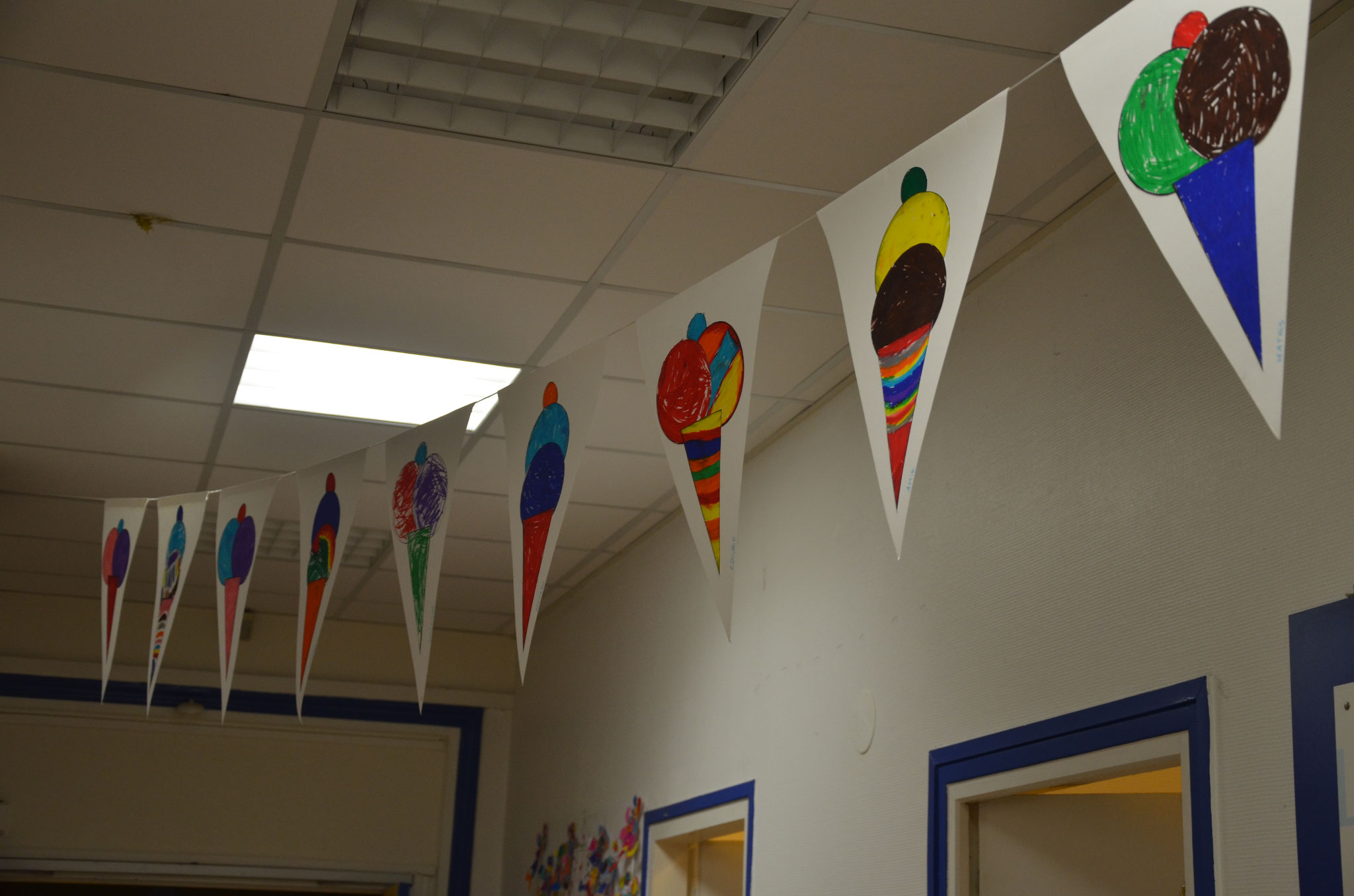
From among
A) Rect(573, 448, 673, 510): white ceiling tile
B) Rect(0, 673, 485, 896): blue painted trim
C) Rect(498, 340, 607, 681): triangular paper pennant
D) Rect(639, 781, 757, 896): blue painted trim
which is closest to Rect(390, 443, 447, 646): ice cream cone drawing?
Rect(498, 340, 607, 681): triangular paper pennant

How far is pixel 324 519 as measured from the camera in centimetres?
330

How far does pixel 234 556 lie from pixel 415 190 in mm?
1460

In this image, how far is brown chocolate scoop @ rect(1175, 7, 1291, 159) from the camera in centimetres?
126

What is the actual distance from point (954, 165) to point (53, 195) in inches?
72.9

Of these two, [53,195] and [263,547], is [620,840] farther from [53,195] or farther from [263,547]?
[53,195]

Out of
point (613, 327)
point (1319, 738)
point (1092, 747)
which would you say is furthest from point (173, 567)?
point (1319, 738)

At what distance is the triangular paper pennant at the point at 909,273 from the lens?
1.63 m

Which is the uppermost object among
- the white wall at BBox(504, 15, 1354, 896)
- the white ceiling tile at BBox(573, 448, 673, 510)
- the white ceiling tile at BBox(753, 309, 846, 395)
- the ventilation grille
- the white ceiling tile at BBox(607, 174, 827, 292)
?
the ventilation grille

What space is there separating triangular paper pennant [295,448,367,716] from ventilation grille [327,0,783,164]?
3.48 feet

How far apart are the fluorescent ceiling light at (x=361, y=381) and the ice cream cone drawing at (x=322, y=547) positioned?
0.31 metres

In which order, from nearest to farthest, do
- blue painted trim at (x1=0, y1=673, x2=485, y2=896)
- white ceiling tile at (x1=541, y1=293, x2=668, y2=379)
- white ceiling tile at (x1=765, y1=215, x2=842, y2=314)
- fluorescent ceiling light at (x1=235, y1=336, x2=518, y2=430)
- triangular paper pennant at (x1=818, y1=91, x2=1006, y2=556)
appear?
triangular paper pennant at (x1=818, y1=91, x2=1006, y2=556), white ceiling tile at (x1=765, y1=215, x2=842, y2=314), white ceiling tile at (x1=541, y1=293, x2=668, y2=379), fluorescent ceiling light at (x1=235, y1=336, x2=518, y2=430), blue painted trim at (x1=0, y1=673, x2=485, y2=896)

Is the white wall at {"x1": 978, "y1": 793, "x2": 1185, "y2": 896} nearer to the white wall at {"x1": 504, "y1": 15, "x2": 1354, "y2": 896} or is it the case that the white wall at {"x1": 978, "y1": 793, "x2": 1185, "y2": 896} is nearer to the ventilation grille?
the white wall at {"x1": 504, "y1": 15, "x2": 1354, "y2": 896}

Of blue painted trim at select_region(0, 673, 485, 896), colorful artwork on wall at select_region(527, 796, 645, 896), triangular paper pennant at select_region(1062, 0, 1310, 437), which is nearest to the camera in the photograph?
triangular paper pennant at select_region(1062, 0, 1310, 437)

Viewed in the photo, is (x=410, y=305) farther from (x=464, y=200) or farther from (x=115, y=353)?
(x=115, y=353)
